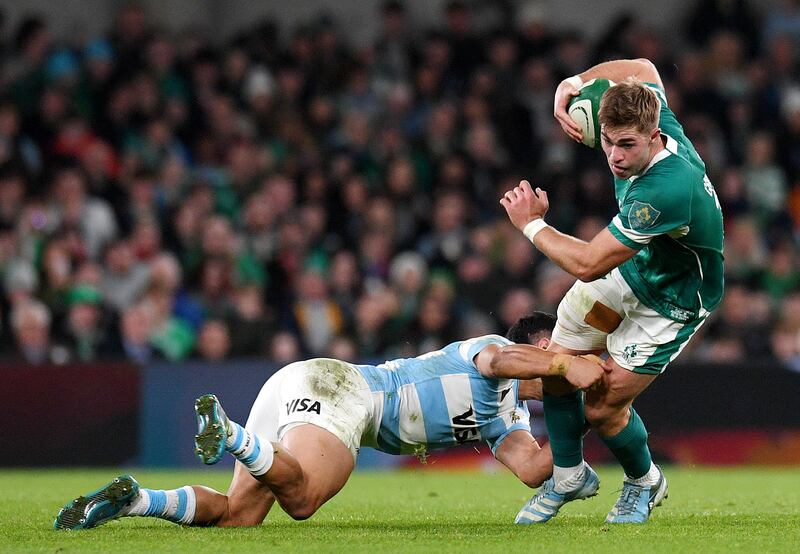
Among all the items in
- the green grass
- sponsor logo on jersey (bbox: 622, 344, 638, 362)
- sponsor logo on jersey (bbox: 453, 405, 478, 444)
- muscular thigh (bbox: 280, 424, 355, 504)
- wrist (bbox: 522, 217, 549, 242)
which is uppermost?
wrist (bbox: 522, 217, 549, 242)

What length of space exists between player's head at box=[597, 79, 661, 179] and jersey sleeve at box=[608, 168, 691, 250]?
4.0 inches

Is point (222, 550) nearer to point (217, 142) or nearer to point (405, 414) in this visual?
point (405, 414)

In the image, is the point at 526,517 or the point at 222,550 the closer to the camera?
the point at 222,550

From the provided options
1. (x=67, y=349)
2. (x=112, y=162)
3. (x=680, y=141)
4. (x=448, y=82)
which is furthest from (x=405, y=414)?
(x=448, y=82)

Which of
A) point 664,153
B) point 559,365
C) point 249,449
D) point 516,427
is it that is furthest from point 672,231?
point 249,449

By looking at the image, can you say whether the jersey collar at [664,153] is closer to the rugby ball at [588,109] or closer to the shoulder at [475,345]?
the rugby ball at [588,109]

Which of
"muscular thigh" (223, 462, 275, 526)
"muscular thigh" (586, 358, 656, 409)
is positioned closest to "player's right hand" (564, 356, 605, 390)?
"muscular thigh" (586, 358, 656, 409)

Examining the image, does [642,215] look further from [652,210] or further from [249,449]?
[249,449]

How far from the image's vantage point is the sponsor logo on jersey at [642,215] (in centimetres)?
576

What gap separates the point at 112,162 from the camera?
521 inches

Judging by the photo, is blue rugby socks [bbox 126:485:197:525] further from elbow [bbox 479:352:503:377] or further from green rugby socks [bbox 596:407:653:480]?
green rugby socks [bbox 596:407:653:480]

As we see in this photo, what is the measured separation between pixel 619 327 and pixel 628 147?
1036 millimetres

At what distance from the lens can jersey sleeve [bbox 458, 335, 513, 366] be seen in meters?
6.37

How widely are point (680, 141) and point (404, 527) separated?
2208mm
